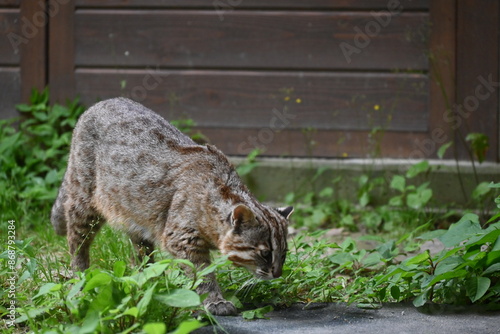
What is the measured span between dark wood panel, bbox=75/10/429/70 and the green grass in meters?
1.37

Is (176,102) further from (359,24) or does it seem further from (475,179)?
(475,179)

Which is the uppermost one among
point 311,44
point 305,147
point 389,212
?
point 311,44

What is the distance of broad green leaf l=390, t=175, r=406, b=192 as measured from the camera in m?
7.57

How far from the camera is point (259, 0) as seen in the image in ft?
27.1

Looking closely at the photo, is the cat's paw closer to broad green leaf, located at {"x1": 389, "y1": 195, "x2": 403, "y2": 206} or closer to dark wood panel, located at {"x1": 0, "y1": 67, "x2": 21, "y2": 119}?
broad green leaf, located at {"x1": 389, "y1": 195, "x2": 403, "y2": 206}

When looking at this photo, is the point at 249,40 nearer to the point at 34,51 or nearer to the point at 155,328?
the point at 34,51

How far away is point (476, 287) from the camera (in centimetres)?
443

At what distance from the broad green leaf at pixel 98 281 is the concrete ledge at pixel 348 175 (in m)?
4.39

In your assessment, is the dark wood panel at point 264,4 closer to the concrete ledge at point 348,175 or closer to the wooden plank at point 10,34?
the wooden plank at point 10,34

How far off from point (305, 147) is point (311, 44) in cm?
107

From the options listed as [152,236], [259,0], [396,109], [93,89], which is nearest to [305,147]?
[396,109]

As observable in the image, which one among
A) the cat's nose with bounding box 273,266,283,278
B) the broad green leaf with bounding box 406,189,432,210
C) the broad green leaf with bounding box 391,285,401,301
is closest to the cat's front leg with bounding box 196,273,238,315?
the cat's nose with bounding box 273,266,283,278

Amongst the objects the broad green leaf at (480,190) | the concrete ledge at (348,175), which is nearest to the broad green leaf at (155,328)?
the broad green leaf at (480,190)

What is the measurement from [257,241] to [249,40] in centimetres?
413
